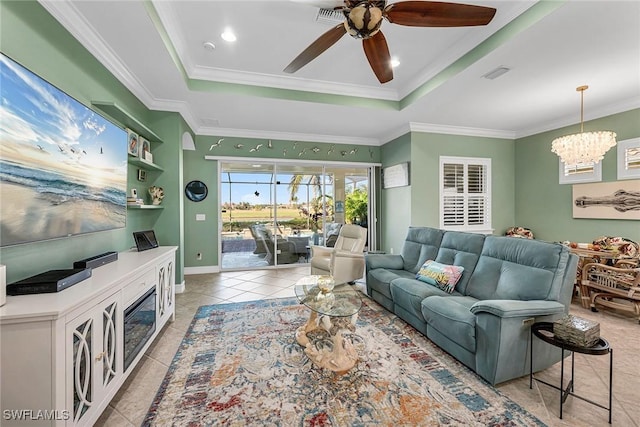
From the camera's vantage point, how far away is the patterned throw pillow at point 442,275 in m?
2.71

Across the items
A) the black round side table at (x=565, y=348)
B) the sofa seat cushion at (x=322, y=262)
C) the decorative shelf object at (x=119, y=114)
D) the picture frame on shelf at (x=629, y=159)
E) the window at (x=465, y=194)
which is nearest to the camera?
the black round side table at (x=565, y=348)

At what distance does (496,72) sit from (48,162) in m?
4.15

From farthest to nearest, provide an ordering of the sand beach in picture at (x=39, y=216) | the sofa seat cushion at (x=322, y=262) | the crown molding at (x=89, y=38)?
1. the sofa seat cushion at (x=322, y=262)
2. the crown molding at (x=89, y=38)
3. the sand beach in picture at (x=39, y=216)

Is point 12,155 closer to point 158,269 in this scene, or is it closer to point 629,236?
point 158,269

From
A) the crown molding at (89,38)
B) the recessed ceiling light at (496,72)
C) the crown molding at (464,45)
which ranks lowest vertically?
the crown molding at (89,38)

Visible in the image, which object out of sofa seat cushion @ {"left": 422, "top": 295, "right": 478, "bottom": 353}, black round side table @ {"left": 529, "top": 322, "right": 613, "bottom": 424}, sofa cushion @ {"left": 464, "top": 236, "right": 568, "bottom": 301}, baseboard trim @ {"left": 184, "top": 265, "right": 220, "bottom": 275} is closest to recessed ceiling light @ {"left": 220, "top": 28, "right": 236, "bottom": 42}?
sofa seat cushion @ {"left": 422, "top": 295, "right": 478, "bottom": 353}

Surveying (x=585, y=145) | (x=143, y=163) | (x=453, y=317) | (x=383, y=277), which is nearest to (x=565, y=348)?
(x=453, y=317)

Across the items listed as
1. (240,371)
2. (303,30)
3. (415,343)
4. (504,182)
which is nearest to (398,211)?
(504,182)

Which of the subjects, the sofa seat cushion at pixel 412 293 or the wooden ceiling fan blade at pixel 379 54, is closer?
the wooden ceiling fan blade at pixel 379 54

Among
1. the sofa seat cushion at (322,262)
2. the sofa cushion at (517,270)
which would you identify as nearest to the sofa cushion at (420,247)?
the sofa cushion at (517,270)

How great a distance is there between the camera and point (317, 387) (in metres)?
1.88

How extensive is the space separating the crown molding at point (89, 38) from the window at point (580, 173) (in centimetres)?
624

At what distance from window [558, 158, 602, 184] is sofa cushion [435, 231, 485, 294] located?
2891 millimetres

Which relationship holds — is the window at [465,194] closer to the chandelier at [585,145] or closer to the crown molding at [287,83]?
→ the chandelier at [585,145]
